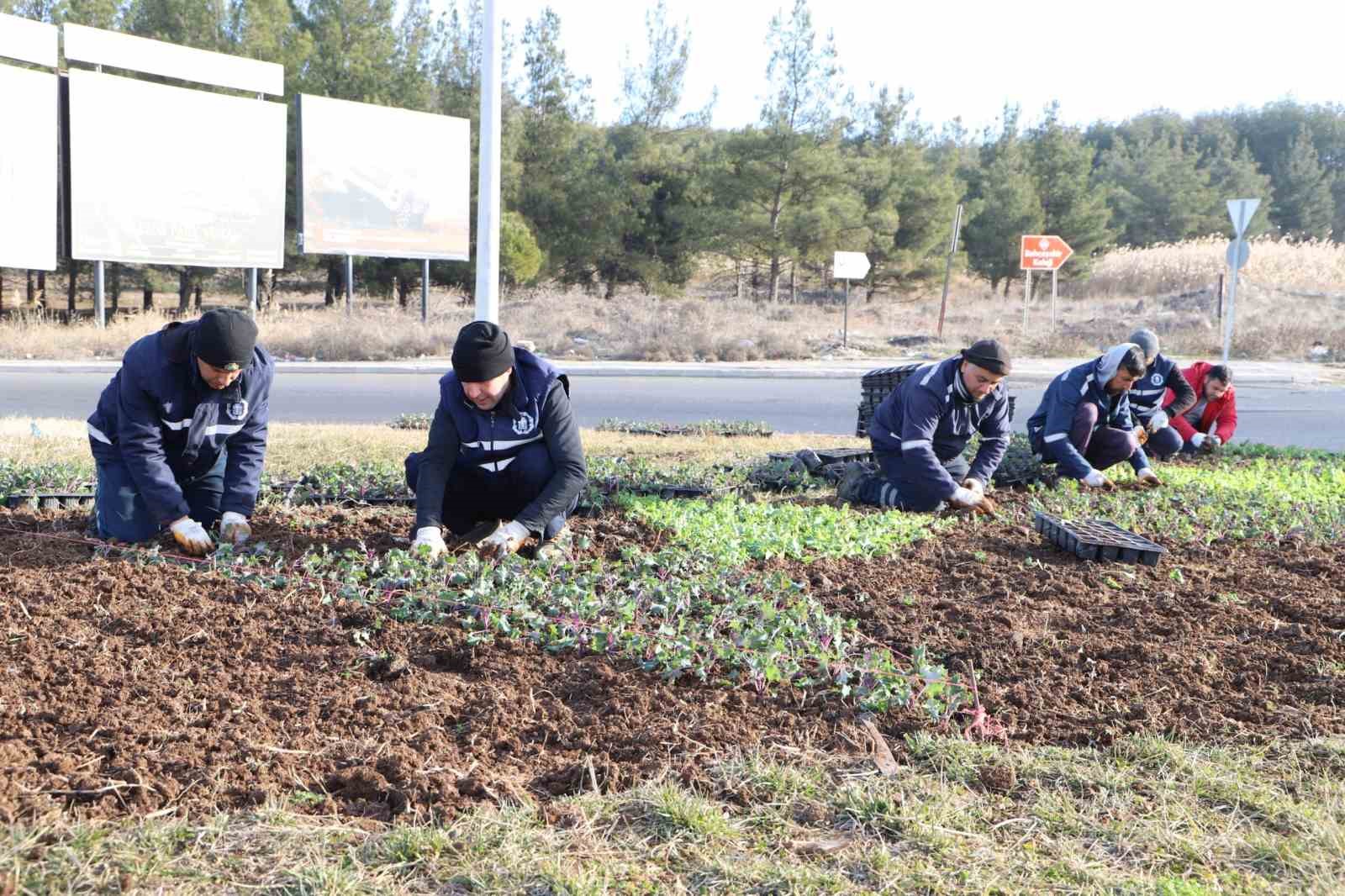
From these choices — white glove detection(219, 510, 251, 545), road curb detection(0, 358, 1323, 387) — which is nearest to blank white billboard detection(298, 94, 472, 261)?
road curb detection(0, 358, 1323, 387)

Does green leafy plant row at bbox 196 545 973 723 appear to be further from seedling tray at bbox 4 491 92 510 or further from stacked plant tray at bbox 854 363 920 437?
stacked plant tray at bbox 854 363 920 437

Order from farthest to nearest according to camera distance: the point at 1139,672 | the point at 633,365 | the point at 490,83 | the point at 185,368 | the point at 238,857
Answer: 1. the point at 633,365
2. the point at 490,83
3. the point at 185,368
4. the point at 1139,672
5. the point at 238,857

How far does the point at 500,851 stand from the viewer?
101 inches

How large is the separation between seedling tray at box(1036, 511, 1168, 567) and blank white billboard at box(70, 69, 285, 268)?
21.9 m

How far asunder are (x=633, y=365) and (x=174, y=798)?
18.0 meters

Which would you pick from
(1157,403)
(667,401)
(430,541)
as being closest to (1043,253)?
(667,401)

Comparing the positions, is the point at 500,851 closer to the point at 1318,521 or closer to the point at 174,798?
the point at 174,798

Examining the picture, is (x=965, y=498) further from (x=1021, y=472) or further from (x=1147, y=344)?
(x=1147, y=344)

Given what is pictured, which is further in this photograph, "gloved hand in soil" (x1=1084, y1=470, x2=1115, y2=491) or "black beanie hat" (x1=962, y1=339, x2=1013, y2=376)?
"gloved hand in soil" (x1=1084, y1=470, x2=1115, y2=491)

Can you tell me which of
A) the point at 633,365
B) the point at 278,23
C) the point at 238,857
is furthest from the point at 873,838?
the point at 278,23

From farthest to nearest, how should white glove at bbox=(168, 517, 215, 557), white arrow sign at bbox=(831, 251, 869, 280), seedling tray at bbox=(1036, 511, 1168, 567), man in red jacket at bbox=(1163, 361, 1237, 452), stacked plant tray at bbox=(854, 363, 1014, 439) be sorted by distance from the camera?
white arrow sign at bbox=(831, 251, 869, 280)
man in red jacket at bbox=(1163, 361, 1237, 452)
stacked plant tray at bbox=(854, 363, 1014, 439)
seedling tray at bbox=(1036, 511, 1168, 567)
white glove at bbox=(168, 517, 215, 557)

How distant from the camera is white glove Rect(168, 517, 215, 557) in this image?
4852 mm

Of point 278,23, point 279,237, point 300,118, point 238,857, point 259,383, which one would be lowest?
point 238,857

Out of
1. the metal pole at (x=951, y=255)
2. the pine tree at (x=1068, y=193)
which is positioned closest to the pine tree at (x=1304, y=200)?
the pine tree at (x=1068, y=193)
